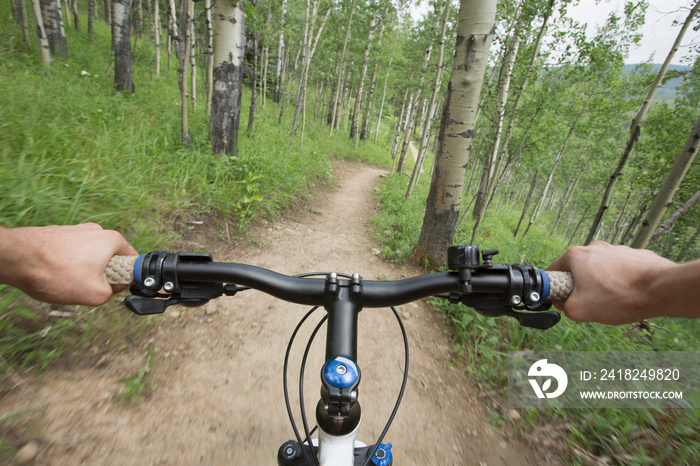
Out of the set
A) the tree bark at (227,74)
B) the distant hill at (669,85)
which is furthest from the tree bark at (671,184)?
the tree bark at (227,74)

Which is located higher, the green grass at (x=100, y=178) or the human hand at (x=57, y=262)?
the human hand at (x=57, y=262)

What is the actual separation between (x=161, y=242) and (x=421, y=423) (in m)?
3.40

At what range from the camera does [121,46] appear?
7.29m

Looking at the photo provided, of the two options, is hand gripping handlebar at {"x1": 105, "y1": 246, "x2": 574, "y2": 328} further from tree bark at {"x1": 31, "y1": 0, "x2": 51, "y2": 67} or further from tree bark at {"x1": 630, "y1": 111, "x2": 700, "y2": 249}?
tree bark at {"x1": 31, "y1": 0, "x2": 51, "y2": 67}

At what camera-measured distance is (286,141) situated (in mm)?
9555

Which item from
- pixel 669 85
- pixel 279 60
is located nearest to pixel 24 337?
pixel 669 85

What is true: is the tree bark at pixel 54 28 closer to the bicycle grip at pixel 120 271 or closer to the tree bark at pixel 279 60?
the tree bark at pixel 279 60

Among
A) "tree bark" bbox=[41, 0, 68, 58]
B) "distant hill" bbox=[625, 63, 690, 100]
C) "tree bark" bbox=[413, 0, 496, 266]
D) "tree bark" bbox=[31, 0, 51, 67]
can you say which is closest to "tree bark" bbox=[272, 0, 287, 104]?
"tree bark" bbox=[41, 0, 68, 58]

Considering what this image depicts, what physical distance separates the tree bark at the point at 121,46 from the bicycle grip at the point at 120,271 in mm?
8827

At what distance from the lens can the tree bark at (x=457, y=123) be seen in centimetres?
354

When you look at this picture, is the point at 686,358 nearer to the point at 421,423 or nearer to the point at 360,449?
the point at 421,423

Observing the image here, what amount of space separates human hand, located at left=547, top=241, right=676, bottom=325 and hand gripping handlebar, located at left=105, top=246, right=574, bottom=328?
2.5 inches

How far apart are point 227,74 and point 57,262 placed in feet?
18.0

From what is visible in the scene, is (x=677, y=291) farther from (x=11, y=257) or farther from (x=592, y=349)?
(x=592, y=349)
